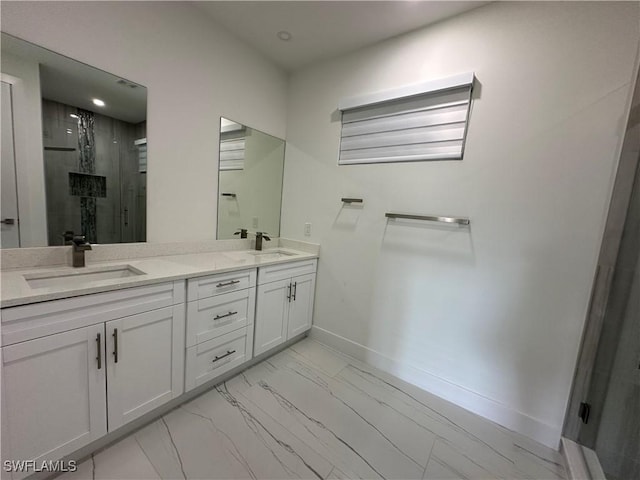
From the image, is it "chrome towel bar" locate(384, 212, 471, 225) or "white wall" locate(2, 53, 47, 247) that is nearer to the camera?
"white wall" locate(2, 53, 47, 247)

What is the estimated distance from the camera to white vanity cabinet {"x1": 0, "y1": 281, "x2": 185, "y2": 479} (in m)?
0.97

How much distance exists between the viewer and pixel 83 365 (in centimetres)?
113

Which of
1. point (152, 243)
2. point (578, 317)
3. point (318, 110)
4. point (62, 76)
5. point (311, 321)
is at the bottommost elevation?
point (311, 321)

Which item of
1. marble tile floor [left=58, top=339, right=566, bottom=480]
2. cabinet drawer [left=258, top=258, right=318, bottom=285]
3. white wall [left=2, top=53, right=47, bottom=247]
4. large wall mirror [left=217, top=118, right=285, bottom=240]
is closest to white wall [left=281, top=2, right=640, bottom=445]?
marble tile floor [left=58, top=339, right=566, bottom=480]

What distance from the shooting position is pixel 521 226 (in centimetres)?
153

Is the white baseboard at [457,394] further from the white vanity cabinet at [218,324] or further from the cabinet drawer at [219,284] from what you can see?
the cabinet drawer at [219,284]

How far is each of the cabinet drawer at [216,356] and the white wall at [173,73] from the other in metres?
0.85

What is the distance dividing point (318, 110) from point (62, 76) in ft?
5.75

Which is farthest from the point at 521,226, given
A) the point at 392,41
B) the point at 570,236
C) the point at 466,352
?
the point at 392,41

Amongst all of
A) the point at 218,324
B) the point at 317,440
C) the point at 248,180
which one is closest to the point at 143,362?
the point at 218,324

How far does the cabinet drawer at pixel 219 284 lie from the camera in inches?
59.4

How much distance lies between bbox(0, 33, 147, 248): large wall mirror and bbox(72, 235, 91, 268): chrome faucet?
10 cm

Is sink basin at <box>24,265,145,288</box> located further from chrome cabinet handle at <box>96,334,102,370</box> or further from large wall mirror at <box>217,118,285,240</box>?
large wall mirror at <box>217,118,285,240</box>

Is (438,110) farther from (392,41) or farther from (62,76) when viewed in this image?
(62,76)
